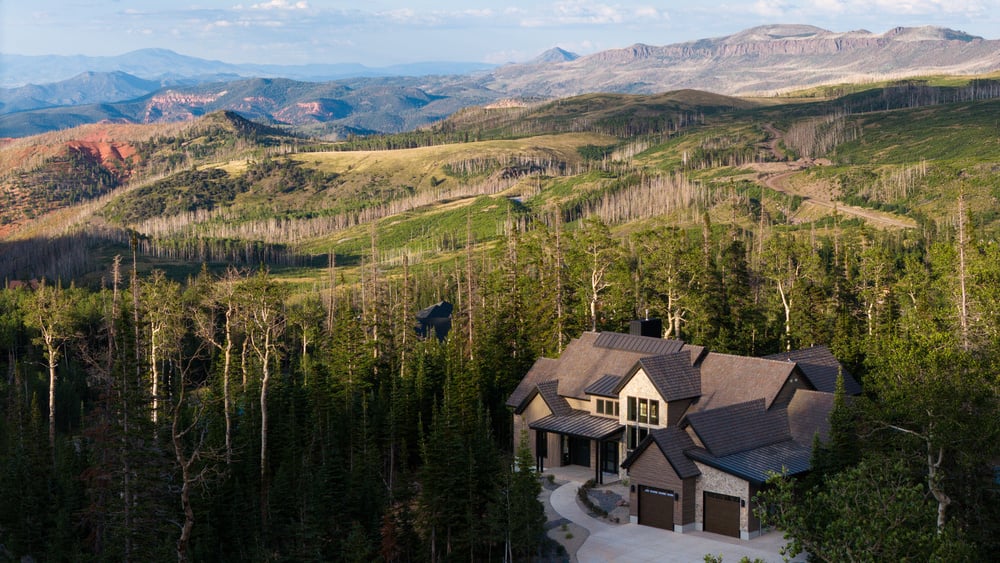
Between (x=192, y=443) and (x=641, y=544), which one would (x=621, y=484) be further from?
(x=192, y=443)

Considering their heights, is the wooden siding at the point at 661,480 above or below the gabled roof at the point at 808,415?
below

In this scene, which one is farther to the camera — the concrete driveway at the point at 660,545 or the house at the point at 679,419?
the house at the point at 679,419

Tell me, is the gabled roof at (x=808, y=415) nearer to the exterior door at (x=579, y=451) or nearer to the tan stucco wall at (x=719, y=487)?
the tan stucco wall at (x=719, y=487)

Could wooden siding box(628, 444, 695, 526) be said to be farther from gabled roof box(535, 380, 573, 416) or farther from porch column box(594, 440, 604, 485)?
gabled roof box(535, 380, 573, 416)

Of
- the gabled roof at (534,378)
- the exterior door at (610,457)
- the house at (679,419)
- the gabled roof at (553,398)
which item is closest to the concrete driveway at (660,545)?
the house at (679,419)

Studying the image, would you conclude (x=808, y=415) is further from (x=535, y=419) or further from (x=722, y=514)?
(x=535, y=419)

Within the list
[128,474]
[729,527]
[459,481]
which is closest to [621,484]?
[729,527]
